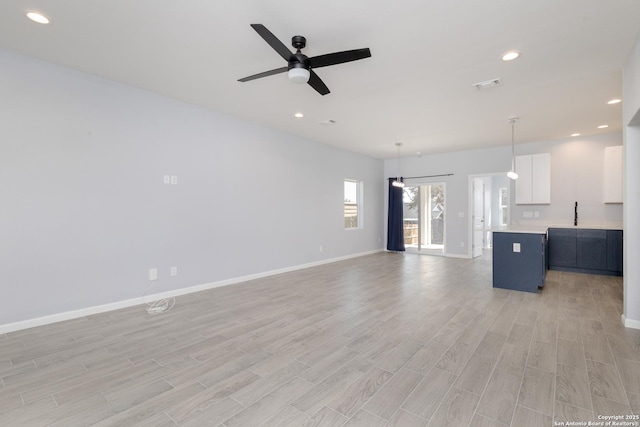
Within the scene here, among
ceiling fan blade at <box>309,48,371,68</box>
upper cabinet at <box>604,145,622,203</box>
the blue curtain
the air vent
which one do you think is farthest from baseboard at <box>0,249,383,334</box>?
upper cabinet at <box>604,145,622,203</box>

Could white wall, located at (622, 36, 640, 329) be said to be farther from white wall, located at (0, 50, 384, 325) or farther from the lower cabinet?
white wall, located at (0, 50, 384, 325)

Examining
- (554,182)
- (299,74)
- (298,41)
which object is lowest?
(554,182)

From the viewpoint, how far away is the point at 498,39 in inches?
107

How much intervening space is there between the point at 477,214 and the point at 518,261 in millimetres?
3759

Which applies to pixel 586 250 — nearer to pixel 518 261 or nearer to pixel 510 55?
pixel 518 261

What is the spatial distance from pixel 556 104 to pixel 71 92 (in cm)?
641

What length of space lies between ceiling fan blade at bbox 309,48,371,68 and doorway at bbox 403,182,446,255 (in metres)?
6.55

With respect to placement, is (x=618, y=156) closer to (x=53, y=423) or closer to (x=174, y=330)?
(x=174, y=330)

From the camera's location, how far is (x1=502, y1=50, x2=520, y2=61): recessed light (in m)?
2.94

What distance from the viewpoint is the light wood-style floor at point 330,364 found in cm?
178

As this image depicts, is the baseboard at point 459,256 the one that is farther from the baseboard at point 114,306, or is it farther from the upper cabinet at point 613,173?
the baseboard at point 114,306

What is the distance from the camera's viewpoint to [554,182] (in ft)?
21.0

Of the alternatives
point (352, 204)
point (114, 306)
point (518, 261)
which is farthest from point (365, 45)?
point (352, 204)

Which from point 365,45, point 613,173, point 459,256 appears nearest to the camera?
point 365,45
